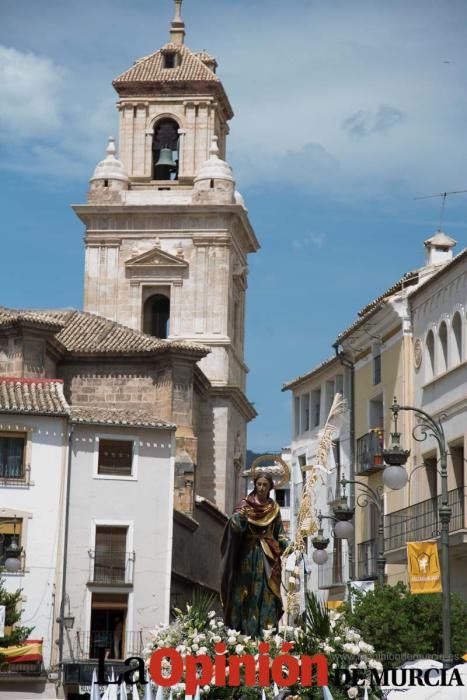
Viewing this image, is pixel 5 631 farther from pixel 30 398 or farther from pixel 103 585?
pixel 30 398

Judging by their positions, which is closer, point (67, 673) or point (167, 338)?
point (67, 673)

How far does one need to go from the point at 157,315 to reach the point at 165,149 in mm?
8094

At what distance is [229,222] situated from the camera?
2790 inches

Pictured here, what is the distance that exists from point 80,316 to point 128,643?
20340mm

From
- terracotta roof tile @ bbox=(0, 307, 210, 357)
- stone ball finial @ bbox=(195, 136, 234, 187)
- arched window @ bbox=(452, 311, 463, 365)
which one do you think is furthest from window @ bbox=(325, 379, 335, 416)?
stone ball finial @ bbox=(195, 136, 234, 187)

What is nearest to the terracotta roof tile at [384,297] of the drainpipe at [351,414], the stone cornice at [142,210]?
the drainpipe at [351,414]

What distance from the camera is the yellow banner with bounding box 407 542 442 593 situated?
30.7 m

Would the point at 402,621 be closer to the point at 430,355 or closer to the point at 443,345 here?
the point at 443,345

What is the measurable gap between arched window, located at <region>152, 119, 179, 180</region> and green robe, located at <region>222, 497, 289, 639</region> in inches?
2181

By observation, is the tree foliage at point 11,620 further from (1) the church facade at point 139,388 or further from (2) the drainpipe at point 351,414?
(2) the drainpipe at point 351,414

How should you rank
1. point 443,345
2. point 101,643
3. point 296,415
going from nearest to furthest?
point 443,345 < point 101,643 < point 296,415

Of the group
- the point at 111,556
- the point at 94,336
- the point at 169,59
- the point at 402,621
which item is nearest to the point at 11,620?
the point at 111,556

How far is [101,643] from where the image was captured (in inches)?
1828

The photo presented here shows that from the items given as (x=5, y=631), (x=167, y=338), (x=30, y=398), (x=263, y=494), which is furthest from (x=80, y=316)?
(x=263, y=494)
